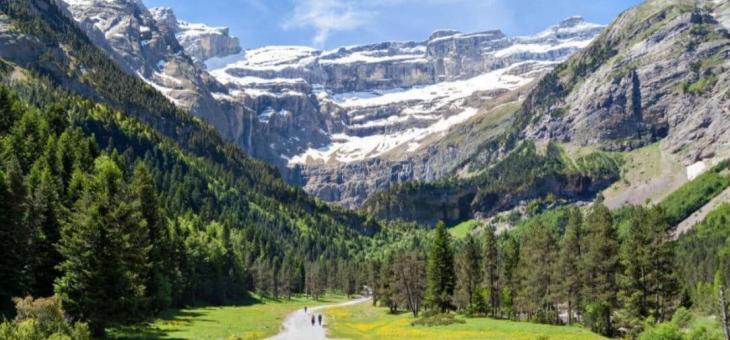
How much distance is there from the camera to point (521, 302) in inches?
3573

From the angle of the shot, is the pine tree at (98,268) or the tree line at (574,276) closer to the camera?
the pine tree at (98,268)

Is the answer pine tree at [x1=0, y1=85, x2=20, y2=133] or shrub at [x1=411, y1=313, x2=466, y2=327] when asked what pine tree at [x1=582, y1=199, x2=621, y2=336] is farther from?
pine tree at [x1=0, y1=85, x2=20, y2=133]

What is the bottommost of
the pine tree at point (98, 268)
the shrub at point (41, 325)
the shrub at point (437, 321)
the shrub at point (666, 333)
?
the shrub at point (437, 321)

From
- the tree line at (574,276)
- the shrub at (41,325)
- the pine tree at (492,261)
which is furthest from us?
the pine tree at (492,261)

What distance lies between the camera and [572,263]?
2990 inches

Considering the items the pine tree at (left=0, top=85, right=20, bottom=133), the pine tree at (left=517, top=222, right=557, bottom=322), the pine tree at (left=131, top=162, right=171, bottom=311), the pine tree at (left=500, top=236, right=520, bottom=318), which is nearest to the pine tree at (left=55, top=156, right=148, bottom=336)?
the pine tree at (left=131, top=162, right=171, bottom=311)

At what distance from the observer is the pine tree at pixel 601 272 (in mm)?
63469

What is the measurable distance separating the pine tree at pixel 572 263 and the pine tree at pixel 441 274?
18.3 m

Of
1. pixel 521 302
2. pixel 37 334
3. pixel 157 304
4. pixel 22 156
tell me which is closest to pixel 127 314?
pixel 37 334

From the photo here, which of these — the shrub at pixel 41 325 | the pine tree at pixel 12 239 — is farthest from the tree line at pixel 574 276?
the pine tree at pixel 12 239

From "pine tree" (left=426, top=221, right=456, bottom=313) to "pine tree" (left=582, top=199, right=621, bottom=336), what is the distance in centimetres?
2571

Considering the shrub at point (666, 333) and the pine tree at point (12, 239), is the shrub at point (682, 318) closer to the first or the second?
the shrub at point (666, 333)

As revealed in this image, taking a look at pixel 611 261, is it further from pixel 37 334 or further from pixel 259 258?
pixel 259 258

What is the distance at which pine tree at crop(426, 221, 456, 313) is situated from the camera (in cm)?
9075
